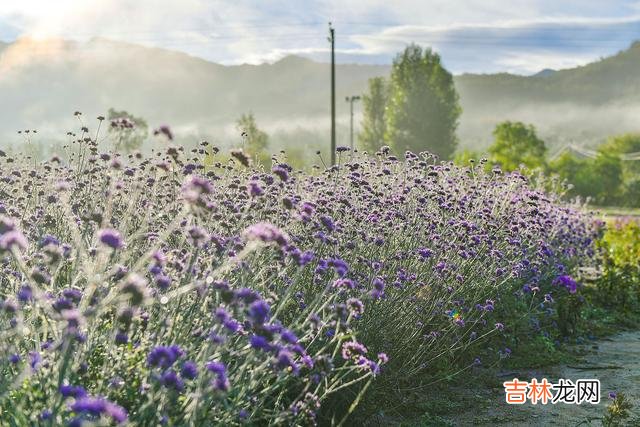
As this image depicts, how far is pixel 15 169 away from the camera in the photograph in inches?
322

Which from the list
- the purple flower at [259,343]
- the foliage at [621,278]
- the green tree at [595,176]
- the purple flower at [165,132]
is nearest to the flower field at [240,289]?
the purple flower at [259,343]

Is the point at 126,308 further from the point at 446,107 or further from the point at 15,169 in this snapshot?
the point at 446,107

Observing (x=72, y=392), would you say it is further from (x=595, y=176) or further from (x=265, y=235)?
(x=595, y=176)

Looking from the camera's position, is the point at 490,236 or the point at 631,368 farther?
the point at 631,368

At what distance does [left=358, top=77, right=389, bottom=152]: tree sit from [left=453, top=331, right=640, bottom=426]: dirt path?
5857cm

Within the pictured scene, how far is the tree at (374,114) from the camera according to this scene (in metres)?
66.8

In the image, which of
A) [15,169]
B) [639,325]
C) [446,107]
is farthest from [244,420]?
[446,107]

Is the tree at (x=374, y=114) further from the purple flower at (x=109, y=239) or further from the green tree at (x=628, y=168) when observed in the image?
the purple flower at (x=109, y=239)

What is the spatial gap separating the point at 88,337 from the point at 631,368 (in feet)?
18.6

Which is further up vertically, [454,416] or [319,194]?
[319,194]

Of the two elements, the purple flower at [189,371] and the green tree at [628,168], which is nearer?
the purple flower at [189,371]

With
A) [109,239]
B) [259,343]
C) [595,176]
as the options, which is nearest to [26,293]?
[109,239]

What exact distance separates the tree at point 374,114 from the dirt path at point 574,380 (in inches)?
2306

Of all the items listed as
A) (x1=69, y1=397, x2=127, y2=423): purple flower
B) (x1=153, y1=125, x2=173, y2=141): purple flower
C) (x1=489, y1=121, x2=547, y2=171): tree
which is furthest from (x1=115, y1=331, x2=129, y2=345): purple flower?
(x1=489, y1=121, x2=547, y2=171): tree
